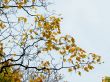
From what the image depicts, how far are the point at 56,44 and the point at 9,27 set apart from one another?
3.08 m

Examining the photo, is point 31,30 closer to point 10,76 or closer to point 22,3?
point 22,3

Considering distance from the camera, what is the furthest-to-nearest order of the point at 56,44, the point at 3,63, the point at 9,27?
the point at 9,27 < the point at 3,63 < the point at 56,44

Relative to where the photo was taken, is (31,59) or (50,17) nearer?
(50,17)

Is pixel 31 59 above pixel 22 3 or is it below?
below

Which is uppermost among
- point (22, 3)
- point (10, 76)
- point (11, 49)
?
point (22, 3)

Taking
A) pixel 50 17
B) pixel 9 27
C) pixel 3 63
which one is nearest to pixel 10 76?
pixel 3 63

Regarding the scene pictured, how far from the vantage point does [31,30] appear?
55.2ft

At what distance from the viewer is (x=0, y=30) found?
1734 cm

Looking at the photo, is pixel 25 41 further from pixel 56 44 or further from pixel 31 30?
pixel 56 44

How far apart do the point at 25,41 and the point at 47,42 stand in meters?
1.43

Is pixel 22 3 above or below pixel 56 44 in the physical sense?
above

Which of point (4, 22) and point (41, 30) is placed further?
point (4, 22)

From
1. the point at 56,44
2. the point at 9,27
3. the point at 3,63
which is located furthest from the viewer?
the point at 9,27

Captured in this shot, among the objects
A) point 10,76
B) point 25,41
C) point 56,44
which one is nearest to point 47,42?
point 56,44
